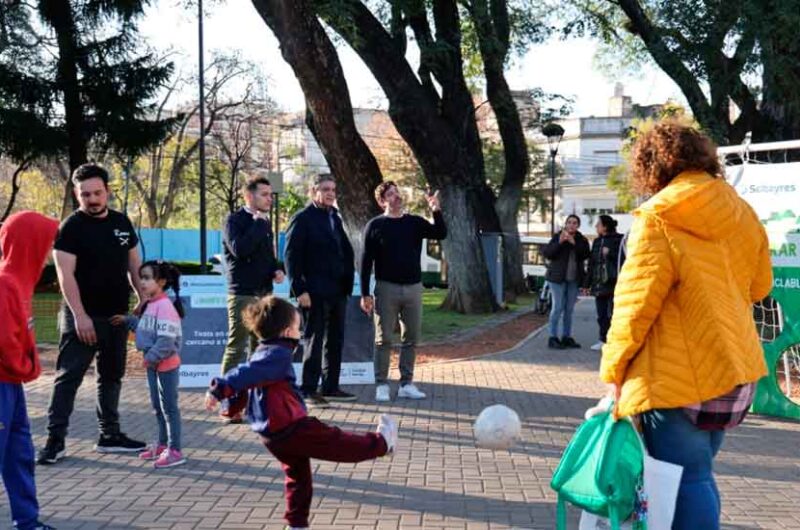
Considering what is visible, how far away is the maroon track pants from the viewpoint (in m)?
4.45

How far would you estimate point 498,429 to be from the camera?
4363 millimetres

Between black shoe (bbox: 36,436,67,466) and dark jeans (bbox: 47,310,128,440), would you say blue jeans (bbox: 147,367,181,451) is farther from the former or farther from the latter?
black shoe (bbox: 36,436,67,466)

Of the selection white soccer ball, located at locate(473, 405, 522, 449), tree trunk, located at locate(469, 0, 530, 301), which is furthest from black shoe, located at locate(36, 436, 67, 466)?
tree trunk, located at locate(469, 0, 530, 301)

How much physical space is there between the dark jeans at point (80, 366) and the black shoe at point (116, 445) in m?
0.06

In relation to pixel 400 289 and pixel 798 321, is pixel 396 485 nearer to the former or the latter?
pixel 400 289

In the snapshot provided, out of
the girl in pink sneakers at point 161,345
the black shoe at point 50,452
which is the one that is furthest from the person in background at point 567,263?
the black shoe at point 50,452

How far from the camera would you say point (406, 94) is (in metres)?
16.5

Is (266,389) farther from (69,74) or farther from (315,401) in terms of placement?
(69,74)

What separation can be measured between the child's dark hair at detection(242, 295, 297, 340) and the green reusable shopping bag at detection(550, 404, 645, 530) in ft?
5.28

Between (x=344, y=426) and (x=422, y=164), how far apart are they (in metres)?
11.1

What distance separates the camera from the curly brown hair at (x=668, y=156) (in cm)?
371

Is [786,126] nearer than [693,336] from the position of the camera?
No

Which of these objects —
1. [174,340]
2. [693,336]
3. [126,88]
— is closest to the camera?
[693,336]

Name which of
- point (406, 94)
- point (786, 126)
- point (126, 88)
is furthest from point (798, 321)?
point (126, 88)
